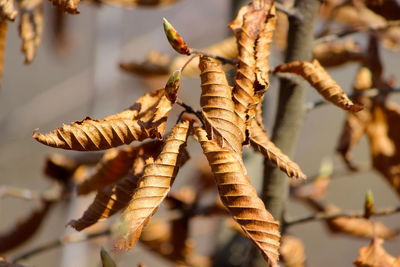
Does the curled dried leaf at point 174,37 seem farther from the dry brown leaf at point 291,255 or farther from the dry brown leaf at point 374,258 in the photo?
the dry brown leaf at point 291,255

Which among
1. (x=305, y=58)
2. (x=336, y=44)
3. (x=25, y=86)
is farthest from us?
(x=25, y=86)

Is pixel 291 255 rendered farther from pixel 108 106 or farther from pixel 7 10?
pixel 108 106

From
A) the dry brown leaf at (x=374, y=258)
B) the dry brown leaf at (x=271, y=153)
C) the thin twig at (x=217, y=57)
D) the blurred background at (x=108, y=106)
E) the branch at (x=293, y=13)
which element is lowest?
the dry brown leaf at (x=374, y=258)

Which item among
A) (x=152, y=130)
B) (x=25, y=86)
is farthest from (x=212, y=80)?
(x=25, y=86)

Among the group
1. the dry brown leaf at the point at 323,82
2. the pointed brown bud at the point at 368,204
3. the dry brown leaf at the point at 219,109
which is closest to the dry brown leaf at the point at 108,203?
the dry brown leaf at the point at 219,109

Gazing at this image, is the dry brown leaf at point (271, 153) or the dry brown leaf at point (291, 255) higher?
the dry brown leaf at point (271, 153)

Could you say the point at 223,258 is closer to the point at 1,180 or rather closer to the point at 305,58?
the point at 305,58
